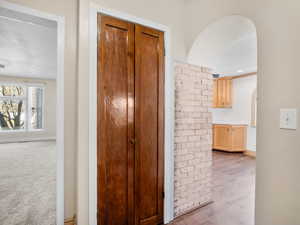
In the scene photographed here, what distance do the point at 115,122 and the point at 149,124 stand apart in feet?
1.26

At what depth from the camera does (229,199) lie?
253cm

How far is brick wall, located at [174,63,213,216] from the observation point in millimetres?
2094

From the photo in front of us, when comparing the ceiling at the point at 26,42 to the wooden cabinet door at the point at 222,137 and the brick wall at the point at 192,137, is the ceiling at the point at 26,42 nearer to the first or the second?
the brick wall at the point at 192,137

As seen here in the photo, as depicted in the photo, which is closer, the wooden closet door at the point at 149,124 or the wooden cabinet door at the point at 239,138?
the wooden closet door at the point at 149,124

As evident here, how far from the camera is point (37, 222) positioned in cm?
194

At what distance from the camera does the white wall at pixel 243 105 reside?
5293mm

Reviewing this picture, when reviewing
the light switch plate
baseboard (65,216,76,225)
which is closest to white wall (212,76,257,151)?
the light switch plate

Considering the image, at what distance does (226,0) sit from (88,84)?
1.59m

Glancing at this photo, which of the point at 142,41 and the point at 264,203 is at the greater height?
the point at 142,41

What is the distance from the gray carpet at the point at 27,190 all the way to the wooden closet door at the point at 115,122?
911mm

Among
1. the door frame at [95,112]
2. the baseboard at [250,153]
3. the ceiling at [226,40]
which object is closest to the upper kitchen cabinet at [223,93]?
the baseboard at [250,153]

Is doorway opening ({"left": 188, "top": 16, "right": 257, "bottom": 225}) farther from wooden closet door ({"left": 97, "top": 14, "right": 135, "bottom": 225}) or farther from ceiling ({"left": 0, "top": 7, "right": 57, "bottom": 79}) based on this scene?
ceiling ({"left": 0, "top": 7, "right": 57, "bottom": 79})

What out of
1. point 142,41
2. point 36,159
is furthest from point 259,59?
point 36,159

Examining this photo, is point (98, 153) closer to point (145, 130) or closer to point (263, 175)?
point (145, 130)
